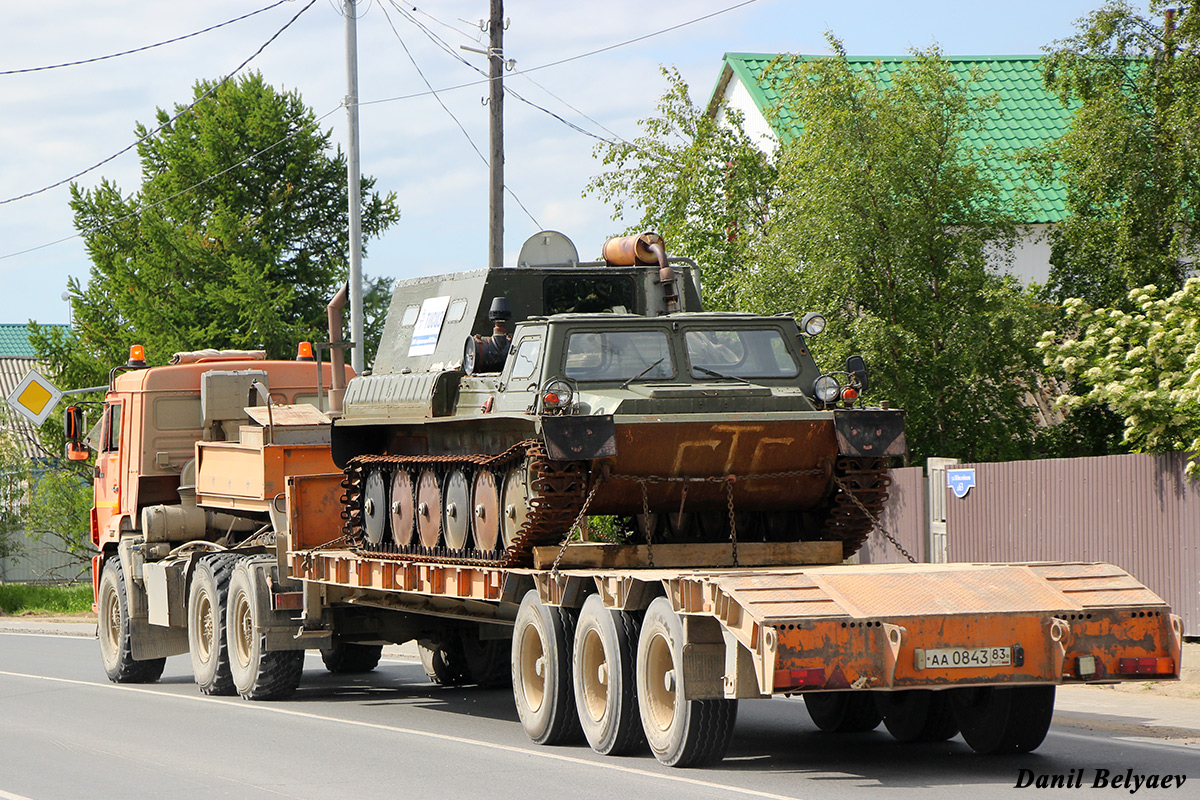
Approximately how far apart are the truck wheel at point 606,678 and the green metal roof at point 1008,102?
630 inches

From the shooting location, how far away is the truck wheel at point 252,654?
15.5 metres

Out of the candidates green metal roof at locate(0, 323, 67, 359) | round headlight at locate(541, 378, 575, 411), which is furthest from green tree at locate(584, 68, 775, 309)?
green metal roof at locate(0, 323, 67, 359)

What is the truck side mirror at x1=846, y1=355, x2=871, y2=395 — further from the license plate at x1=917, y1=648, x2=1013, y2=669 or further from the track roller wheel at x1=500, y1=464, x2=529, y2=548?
the license plate at x1=917, y1=648, x2=1013, y2=669

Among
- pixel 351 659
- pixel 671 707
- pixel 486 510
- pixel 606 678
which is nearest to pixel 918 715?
pixel 671 707

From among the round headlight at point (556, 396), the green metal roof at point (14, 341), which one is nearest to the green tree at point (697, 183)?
the round headlight at point (556, 396)

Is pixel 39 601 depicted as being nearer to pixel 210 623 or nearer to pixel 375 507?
pixel 210 623

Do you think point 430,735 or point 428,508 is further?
point 428,508

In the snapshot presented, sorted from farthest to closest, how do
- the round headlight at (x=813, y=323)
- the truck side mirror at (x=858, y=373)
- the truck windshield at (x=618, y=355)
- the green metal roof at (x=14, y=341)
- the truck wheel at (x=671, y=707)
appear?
the green metal roof at (x=14, y=341) < the truck side mirror at (x=858, y=373) < the round headlight at (x=813, y=323) < the truck windshield at (x=618, y=355) < the truck wheel at (x=671, y=707)

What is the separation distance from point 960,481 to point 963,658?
33.7 ft

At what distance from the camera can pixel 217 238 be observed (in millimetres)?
39938

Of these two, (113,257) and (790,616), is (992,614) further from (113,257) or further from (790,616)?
(113,257)

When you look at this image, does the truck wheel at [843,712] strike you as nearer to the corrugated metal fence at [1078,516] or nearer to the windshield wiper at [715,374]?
the windshield wiper at [715,374]

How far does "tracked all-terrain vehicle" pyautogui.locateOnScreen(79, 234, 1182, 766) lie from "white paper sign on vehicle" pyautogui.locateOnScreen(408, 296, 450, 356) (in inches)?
1.4

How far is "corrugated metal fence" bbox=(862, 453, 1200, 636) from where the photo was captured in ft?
53.0
